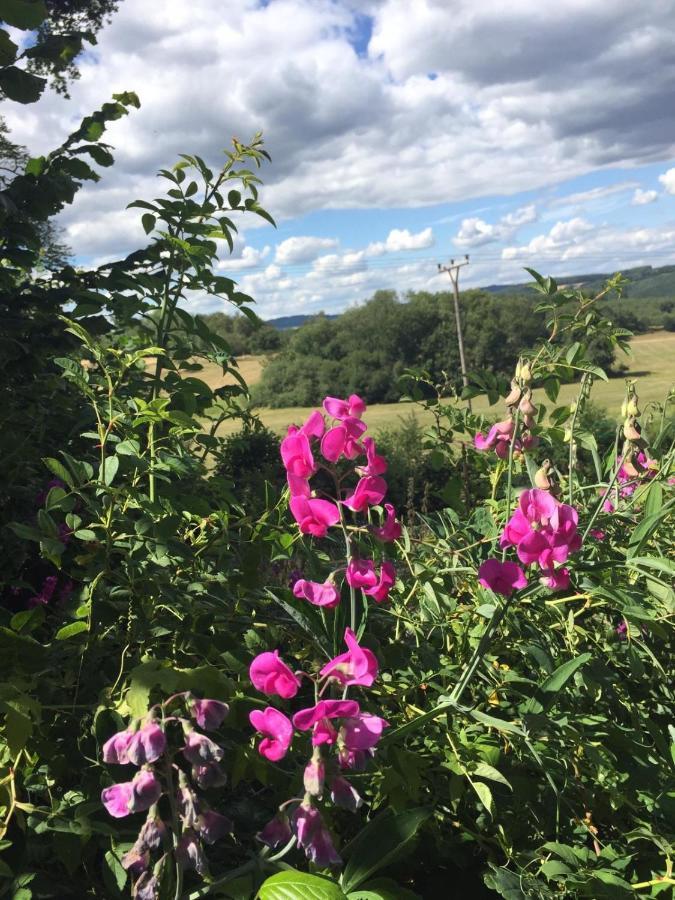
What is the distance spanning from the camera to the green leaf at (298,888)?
74cm

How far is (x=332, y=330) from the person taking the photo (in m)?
33.0

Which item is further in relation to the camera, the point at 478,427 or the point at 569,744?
the point at 478,427

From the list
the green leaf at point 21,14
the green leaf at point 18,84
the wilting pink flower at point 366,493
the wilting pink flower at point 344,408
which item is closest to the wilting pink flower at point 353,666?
the wilting pink flower at point 366,493

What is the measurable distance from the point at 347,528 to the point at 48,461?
43cm

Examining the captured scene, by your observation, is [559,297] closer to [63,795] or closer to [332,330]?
[63,795]

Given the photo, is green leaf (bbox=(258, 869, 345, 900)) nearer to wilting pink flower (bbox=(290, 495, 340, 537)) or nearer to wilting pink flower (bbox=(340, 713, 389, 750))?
wilting pink flower (bbox=(340, 713, 389, 750))

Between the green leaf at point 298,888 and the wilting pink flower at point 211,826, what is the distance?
7 centimetres

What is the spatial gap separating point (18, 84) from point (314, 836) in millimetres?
2252

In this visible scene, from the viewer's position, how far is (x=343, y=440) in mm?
1053

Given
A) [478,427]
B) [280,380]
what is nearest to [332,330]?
[280,380]

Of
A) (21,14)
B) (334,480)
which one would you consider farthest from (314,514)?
A: (21,14)

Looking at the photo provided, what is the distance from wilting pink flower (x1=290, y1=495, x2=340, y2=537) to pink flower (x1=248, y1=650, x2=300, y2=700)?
21 cm

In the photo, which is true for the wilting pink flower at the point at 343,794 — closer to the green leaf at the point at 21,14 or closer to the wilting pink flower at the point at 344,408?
the wilting pink flower at the point at 344,408

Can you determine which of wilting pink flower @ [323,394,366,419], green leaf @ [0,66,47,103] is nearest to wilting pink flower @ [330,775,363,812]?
wilting pink flower @ [323,394,366,419]
